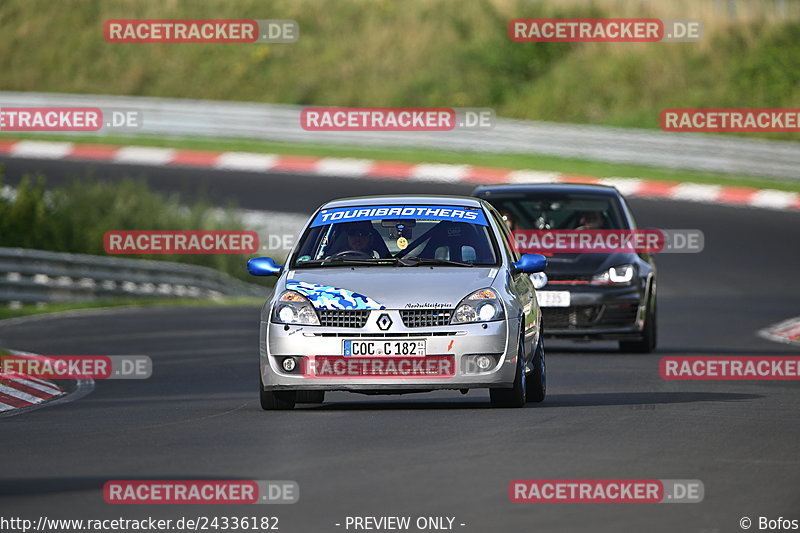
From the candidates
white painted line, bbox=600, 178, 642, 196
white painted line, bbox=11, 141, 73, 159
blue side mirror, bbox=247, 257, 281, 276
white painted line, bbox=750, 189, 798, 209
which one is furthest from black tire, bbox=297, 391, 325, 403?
white painted line, bbox=11, 141, 73, 159

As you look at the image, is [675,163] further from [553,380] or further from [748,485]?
[748,485]

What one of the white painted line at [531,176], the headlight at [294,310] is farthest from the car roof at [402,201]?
the white painted line at [531,176]

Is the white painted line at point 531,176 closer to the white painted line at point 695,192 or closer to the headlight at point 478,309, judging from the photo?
the white painted line at point 695,192

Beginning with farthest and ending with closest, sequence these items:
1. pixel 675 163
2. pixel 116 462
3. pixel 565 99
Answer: pixel 565 99 → pixel 675 163 → pixel 116 462

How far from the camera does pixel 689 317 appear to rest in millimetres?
24547

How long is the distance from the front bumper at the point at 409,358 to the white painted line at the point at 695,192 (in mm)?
25366

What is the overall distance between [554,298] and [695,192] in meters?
19.8

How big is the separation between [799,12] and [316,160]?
15360 mm

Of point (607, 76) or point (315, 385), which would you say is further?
point (607, 76)

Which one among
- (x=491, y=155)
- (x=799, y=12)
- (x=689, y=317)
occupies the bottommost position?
(x=689, y=317)

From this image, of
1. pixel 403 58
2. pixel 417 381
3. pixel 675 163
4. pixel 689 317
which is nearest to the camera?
pixel 417 381

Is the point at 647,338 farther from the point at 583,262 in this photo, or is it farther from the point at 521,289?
the point at 521,289

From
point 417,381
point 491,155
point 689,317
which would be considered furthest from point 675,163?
point 417,381

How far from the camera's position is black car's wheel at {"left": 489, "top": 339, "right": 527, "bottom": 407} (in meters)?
12.3
